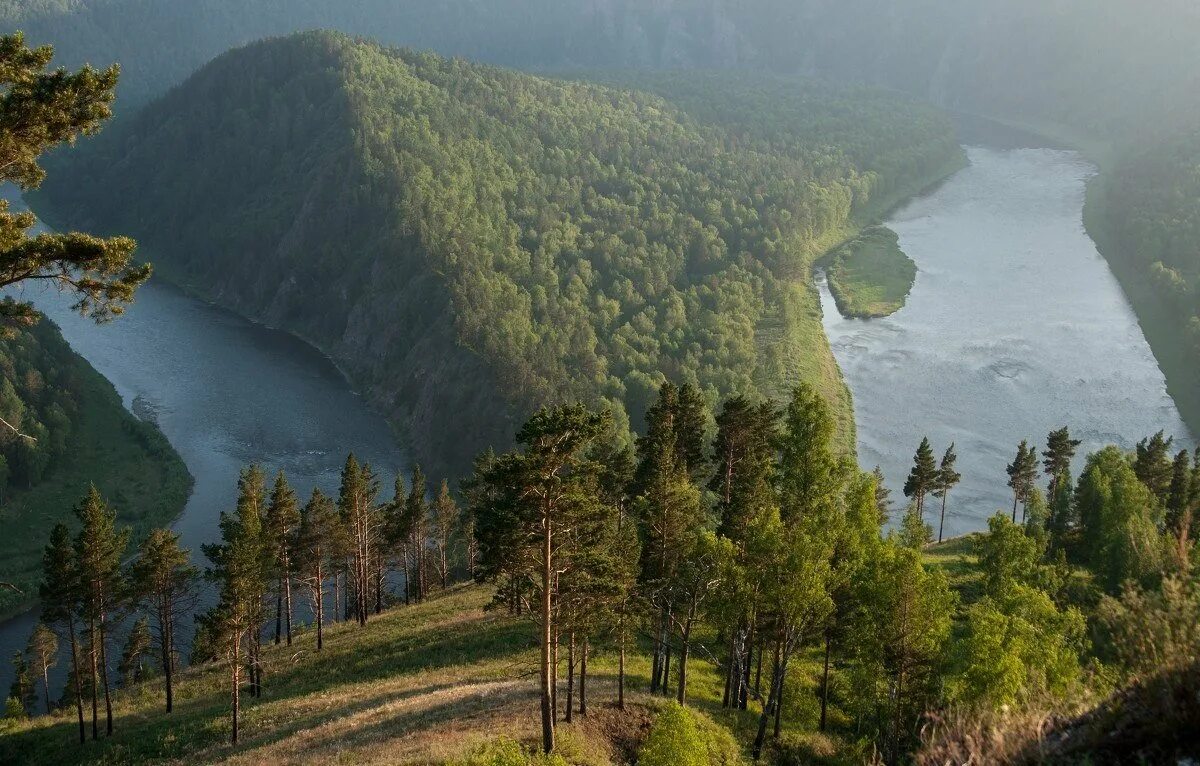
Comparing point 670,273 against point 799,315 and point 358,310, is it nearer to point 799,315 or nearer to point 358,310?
point 799,315

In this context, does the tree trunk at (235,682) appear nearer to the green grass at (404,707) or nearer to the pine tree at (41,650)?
the green grass at (404,707)

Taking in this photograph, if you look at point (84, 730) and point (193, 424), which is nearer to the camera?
point (84, 730)

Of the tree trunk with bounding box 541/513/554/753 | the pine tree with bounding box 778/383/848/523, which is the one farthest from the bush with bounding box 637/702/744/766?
the pine tree with bounding box 778/383/848/523

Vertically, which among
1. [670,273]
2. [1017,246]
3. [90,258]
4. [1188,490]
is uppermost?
[1017,246]

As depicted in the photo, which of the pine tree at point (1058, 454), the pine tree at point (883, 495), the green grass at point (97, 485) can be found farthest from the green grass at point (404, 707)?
the pine tree at point (1058, 454)

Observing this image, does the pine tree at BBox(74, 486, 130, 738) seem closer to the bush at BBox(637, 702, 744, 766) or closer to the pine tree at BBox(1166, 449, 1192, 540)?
the bush at BBox(637, 702, 744, 766)

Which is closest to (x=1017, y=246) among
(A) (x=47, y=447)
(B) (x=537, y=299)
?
(B) (x=537, y=299)

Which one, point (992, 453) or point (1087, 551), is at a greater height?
point (992, 453)
